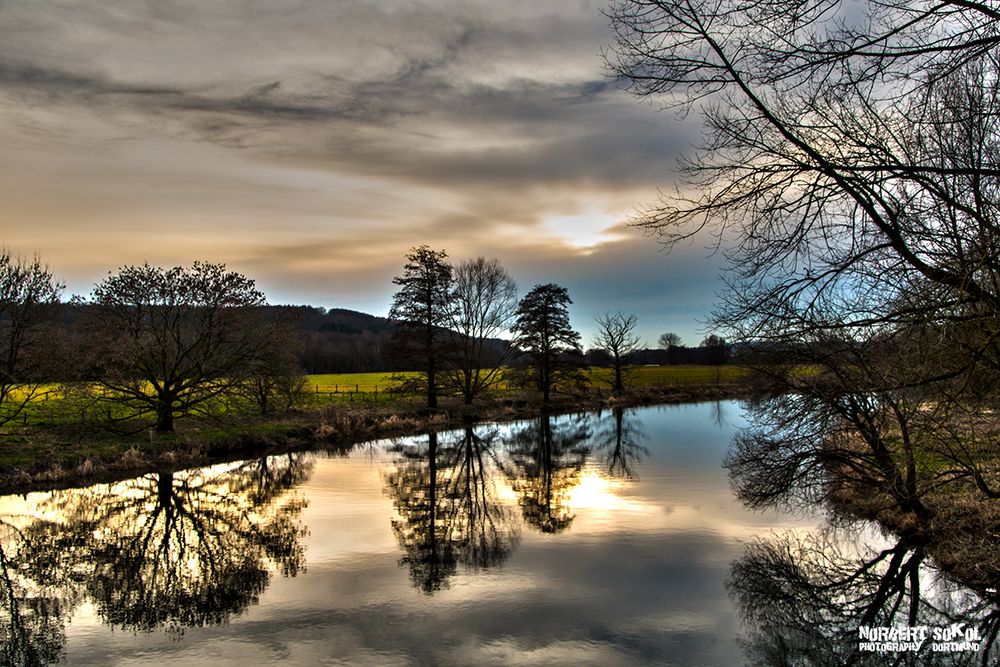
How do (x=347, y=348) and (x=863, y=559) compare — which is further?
(x=347, y=348)

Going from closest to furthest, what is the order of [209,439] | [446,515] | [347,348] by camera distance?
[446,515] < [209,439] < [347,348]

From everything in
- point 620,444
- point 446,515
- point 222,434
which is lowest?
point 446,515

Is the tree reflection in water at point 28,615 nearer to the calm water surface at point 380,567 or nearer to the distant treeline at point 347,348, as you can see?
the calm water surface at point 380,567

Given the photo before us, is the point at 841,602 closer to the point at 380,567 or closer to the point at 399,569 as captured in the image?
the point at 399,569

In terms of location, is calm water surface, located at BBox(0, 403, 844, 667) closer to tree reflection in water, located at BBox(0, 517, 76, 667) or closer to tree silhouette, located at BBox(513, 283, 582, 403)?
tree reflection in water, located at BBox(0, 517, 76, 667)

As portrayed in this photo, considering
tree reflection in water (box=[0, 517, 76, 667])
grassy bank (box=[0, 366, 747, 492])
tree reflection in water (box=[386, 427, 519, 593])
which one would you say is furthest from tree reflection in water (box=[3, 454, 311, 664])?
tree reflection in water (box=[386, 427, 519, 593])

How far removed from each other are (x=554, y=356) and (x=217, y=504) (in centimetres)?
3458

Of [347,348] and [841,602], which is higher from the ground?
[347,348]

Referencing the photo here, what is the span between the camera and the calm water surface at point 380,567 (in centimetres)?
905

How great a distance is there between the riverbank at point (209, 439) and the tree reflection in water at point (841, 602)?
4.12m

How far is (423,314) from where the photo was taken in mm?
40656

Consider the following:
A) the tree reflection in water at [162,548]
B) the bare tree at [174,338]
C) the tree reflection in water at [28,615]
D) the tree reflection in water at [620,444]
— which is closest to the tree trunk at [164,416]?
the bare tree at [174,338]

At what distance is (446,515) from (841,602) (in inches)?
380

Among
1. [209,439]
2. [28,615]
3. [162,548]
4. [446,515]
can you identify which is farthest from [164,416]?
[28,615]
